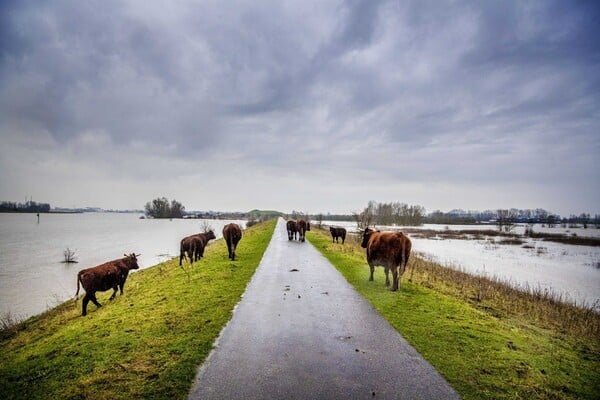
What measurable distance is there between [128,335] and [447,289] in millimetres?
11182

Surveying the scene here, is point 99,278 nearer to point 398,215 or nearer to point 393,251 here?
point 393,251

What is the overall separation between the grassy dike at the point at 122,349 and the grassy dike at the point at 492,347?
4157 millimetres

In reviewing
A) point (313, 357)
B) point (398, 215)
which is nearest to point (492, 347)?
point (313, 357)

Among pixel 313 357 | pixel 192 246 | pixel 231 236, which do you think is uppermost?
pixel 231 236

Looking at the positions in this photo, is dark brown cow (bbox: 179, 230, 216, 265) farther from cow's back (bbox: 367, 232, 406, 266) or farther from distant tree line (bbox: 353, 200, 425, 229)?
distant tree line (bbox: 353, 200, 425, 229)

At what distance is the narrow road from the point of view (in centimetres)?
452

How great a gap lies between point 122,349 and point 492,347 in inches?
283

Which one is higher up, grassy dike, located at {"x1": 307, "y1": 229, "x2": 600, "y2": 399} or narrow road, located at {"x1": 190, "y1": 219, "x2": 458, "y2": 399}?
narrow road, located at {"x1": 190, "y1": 219, "x2": 458, "y2": 399}

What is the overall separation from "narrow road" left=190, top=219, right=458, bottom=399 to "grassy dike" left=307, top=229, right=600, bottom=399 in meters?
0.44

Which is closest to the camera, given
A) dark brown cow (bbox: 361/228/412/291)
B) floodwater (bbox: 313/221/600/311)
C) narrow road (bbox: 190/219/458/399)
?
narrow road (bbox: 190/219/458/399)

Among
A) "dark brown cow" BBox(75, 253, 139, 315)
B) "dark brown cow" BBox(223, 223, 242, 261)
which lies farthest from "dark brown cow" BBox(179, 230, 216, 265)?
"dark brown cow" BBox(75, 253, 139, 315)

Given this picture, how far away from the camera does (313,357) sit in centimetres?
560

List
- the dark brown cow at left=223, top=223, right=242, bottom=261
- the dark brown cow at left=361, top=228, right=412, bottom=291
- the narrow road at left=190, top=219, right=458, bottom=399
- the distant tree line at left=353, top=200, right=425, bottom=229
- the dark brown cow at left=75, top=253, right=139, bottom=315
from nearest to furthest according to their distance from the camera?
the narrow road at left=190, top=219, right=458, bottom=399
the dark brown cow at left=75, top=253, right=139, bottom=315
the dark brown cow at left=361, top=228, right=412, bottom=291
the dark brown cow at left=223, top=223, right=242, bottom=261
the distant tree line at left=353, top=200, right=425, bottom=229

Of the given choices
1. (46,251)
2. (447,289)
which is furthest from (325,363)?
(46,251)
